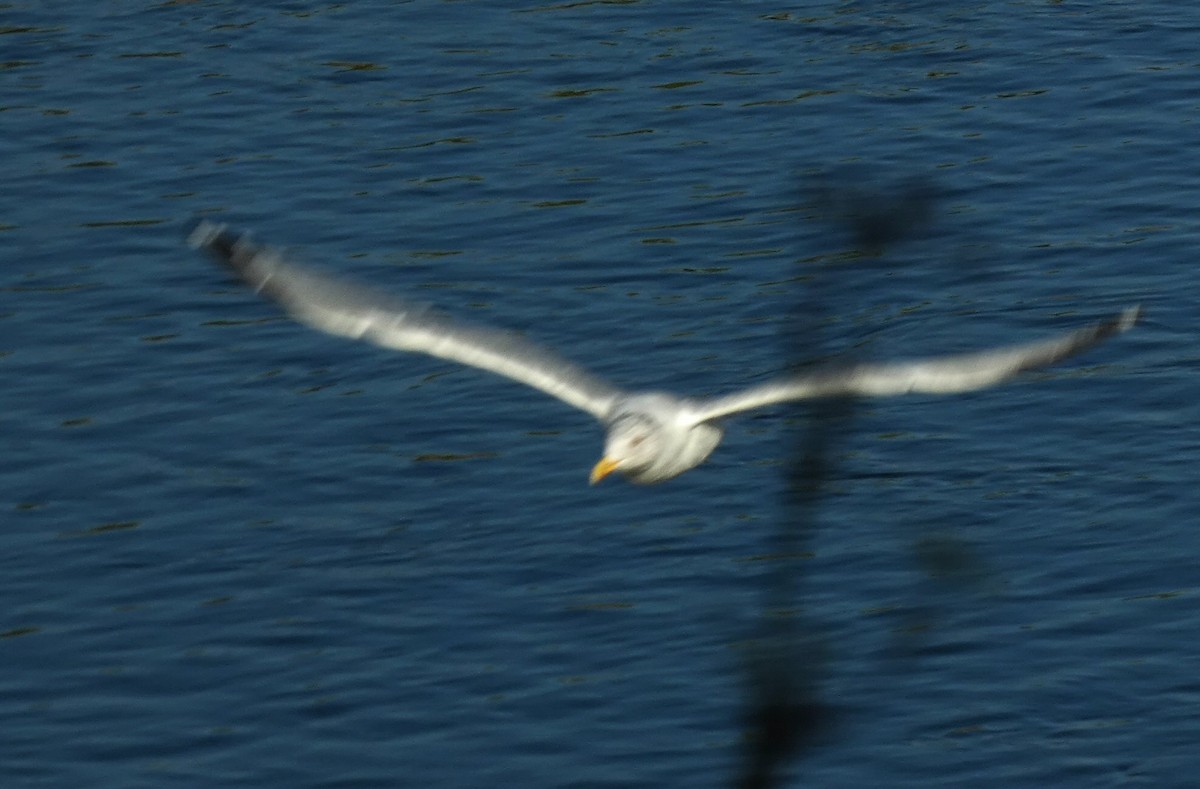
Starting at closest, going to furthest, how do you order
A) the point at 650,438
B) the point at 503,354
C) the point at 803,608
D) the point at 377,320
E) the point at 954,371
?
the point at 954,371, the point at 650,438, the point at 377,320, the point at 503,354, the point at 803,608

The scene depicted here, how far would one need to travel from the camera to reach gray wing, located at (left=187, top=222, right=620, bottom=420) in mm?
10625

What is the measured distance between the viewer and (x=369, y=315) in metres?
10.7

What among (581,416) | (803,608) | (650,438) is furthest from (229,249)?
(581,416)

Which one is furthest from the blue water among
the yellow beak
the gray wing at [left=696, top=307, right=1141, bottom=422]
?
the yellow beak

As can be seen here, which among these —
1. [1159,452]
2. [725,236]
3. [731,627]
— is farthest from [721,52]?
[731,627]

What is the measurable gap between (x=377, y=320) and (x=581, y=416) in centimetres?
445

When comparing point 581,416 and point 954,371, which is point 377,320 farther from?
point 581,416

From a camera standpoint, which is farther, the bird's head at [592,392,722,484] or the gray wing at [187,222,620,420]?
the gray wing at [187,222,620,420]

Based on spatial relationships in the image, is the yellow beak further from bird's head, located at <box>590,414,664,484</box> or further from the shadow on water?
the shadow on water

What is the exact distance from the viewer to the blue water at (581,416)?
1194 centimetres

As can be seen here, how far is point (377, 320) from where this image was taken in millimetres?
10656

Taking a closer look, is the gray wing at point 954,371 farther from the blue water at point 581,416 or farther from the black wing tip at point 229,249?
the black wing tip at point 229,249

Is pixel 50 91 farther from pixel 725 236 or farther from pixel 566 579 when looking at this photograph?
pixel 566 579

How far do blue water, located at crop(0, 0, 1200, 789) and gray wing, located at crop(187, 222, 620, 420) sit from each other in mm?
1229
